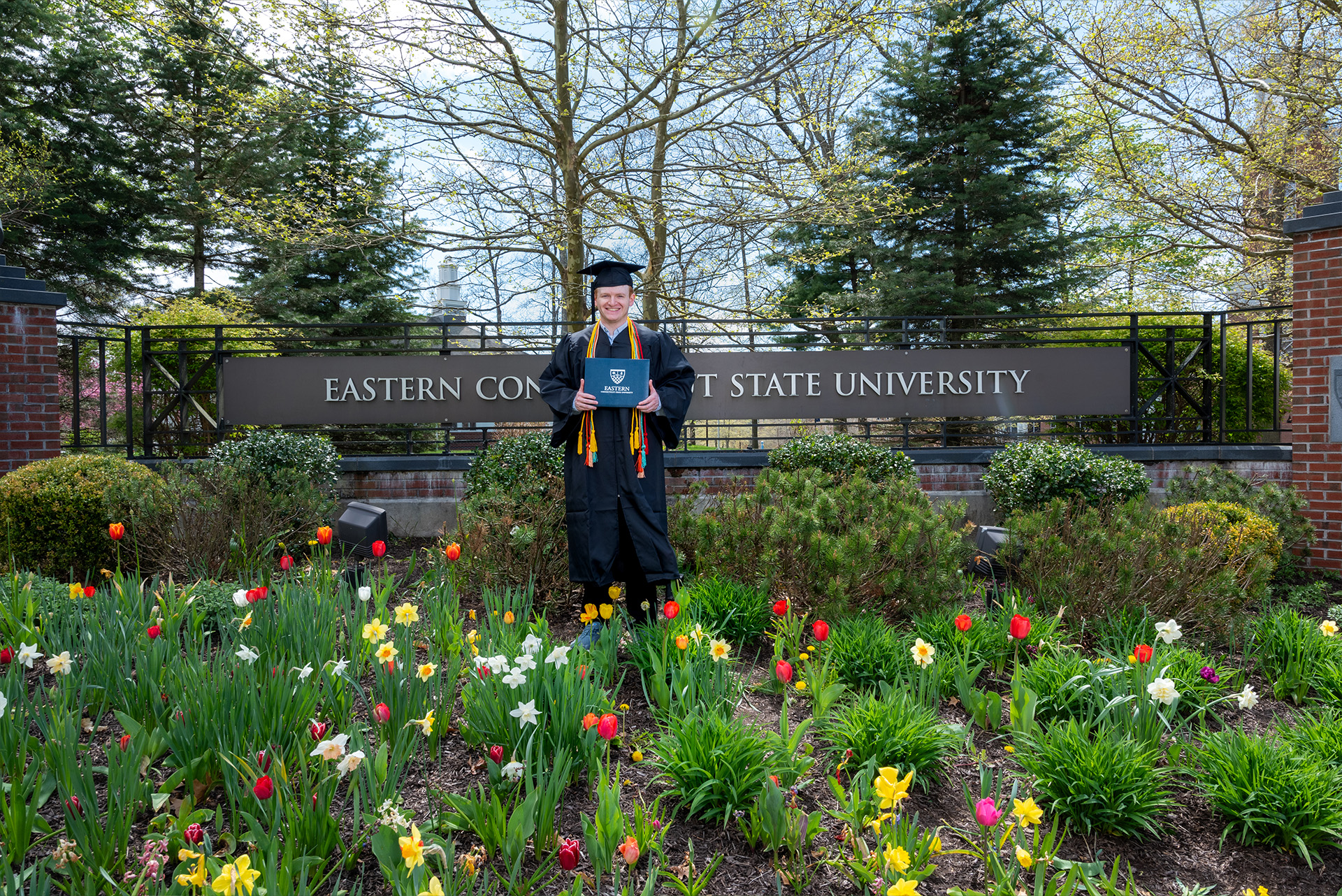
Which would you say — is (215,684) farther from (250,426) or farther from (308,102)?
(308,102)

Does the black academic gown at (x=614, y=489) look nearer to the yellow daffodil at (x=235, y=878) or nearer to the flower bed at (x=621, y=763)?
the flower bed at (x=621, y=763)

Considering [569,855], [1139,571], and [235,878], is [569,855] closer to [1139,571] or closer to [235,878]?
[235,878]

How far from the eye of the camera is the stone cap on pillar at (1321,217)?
6074 millimetres

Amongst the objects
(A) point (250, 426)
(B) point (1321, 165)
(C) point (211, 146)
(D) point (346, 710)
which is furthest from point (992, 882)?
A: (C) point (211, 146)

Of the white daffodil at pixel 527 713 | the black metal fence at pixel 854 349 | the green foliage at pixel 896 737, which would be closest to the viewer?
the white daffodil at pixel 527 713

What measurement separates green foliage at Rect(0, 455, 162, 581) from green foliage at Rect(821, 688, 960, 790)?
5047 mm

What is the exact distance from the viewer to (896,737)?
98.8 inches

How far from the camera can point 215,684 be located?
94.3 inches

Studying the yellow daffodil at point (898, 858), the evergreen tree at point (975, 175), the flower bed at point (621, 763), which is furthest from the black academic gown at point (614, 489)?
the evergreen tree at point (975, 175)

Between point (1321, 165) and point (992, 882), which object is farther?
point (1321, 165)

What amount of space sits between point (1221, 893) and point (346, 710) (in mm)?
2783

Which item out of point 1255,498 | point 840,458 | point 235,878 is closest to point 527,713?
point 235,878

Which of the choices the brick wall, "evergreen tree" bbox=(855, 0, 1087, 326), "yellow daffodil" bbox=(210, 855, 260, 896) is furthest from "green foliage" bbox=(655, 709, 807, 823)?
"evergreen tree" bbox=(855, 0, 1087, 326)

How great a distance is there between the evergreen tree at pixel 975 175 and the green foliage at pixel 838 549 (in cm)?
988
